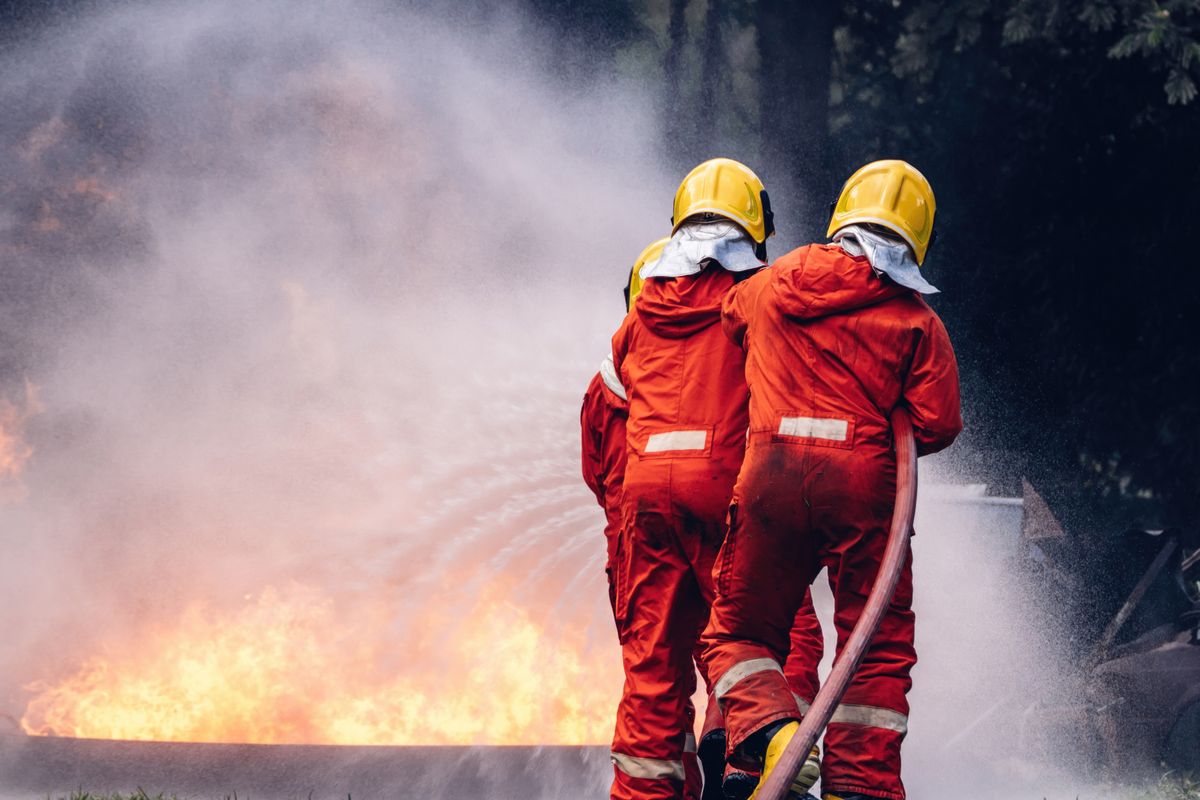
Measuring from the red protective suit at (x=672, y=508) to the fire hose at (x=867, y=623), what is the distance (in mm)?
644

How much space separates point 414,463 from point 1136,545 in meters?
4.47

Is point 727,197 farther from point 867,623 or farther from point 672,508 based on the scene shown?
point 867,623

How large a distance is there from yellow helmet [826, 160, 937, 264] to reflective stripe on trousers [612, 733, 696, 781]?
1.87 m

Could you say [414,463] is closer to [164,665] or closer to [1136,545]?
[164,665]

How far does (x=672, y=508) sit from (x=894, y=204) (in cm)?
127

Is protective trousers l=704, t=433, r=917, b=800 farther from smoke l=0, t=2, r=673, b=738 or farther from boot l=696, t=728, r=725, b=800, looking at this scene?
smoke l=0, t=2, r=673, b=738

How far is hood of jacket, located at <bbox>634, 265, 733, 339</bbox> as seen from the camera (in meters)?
4.51

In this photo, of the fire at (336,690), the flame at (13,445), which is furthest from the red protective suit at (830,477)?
the flame at (13,445)

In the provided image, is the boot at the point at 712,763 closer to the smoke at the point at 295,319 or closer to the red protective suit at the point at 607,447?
the red protective suit at the point at 607,447

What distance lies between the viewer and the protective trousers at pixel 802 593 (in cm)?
385

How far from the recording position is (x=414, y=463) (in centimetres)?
849

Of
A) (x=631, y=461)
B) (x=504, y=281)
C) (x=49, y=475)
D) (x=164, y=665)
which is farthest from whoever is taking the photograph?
(x=504, y=281)

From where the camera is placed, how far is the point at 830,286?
4.06 m

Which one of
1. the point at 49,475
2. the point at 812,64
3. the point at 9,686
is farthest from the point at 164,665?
the point at 812,64
